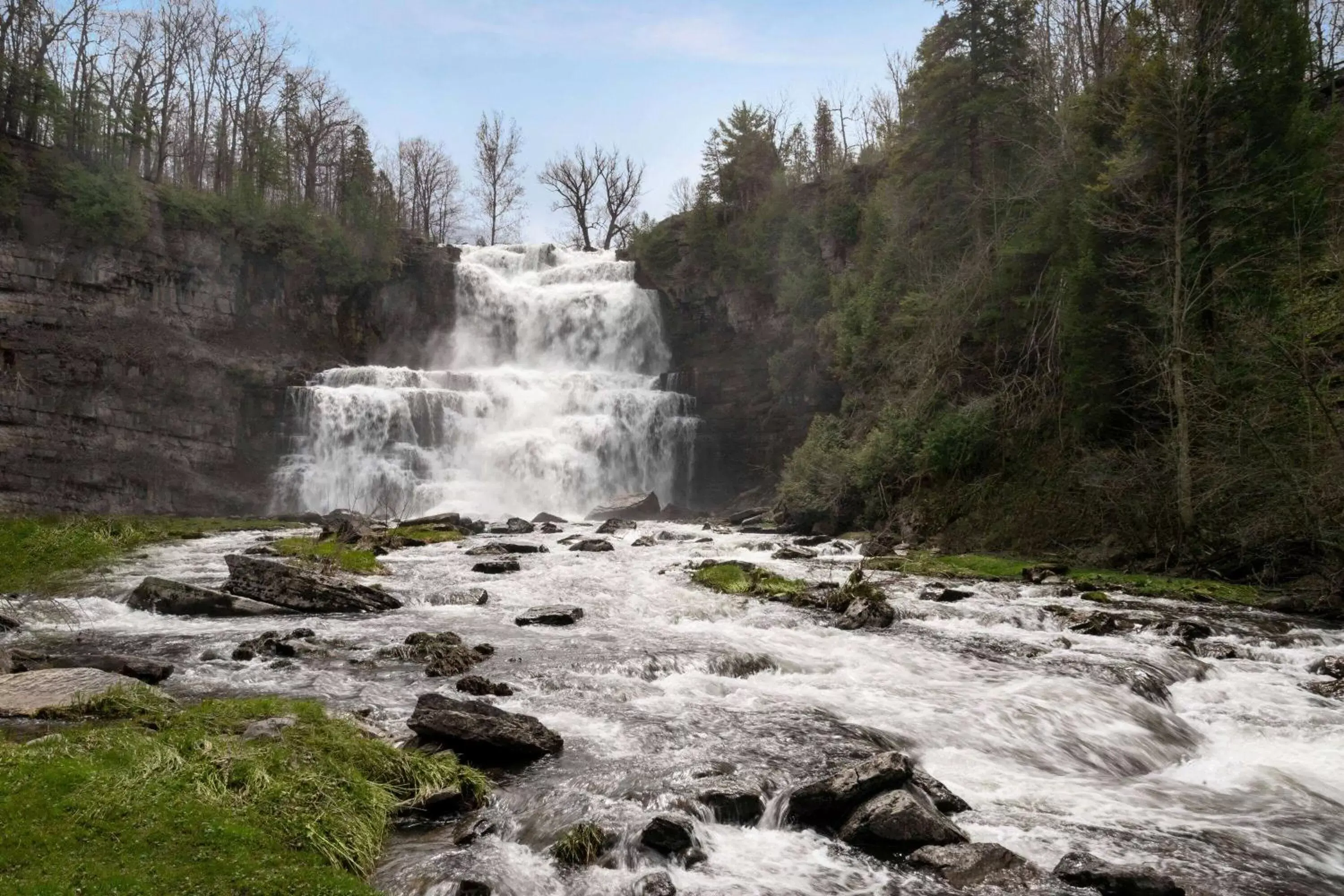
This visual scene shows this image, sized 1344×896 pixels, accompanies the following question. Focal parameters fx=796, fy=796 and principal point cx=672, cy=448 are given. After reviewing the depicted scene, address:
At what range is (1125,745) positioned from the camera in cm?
785

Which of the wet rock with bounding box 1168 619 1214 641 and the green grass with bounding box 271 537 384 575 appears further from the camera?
the green grass with bounding box 271 537 384 575

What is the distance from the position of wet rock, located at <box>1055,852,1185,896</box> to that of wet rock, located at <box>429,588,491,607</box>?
1114cm

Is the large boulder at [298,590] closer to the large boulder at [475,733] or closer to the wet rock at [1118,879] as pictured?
the large boulder at [475,733]

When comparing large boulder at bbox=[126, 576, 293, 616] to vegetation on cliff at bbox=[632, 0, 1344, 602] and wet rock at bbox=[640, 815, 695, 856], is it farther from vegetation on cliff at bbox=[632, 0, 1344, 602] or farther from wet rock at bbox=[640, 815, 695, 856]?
vegetation on cliff at bbox=[632, 0, 1344, 602]

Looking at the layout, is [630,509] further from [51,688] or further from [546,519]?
[51,688]

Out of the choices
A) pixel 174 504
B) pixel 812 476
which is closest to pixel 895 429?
pixel 812 476

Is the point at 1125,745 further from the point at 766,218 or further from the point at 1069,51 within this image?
the point at 766,218

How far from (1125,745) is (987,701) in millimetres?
1379

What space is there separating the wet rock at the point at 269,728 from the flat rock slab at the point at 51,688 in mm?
1765

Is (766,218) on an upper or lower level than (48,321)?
upper

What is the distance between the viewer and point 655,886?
4.99m

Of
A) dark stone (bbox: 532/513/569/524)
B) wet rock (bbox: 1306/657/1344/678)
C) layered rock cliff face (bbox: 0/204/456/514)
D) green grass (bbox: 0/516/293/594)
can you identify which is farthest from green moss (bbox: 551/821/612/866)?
layered rock cliff face (bbox: 0/204/456/514)

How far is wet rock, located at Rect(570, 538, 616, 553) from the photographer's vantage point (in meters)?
22.4

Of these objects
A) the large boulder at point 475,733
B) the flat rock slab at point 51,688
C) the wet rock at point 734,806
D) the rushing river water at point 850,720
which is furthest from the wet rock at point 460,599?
the wet rock at point 734,806
